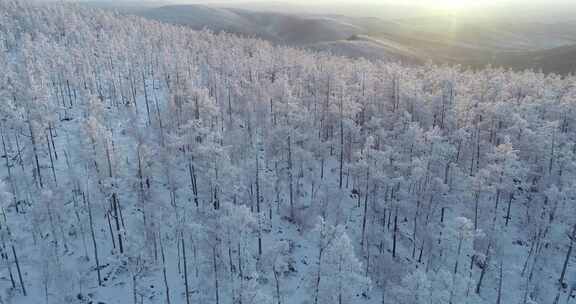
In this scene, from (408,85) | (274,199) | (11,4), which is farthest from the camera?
(11,4)

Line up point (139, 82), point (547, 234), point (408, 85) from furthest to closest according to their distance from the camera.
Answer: point (139, 82)
point (408, 85)
point (547, 234)

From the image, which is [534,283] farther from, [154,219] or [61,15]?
[61,15]

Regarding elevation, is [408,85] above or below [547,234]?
above

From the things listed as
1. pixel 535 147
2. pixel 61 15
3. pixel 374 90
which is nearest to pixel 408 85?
pixel 374 90

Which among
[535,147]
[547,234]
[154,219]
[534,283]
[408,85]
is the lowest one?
[534,283]

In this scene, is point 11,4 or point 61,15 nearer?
point 61,15

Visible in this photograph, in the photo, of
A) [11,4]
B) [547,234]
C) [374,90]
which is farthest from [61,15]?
[547,234]

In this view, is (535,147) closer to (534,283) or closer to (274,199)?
(534,283)
